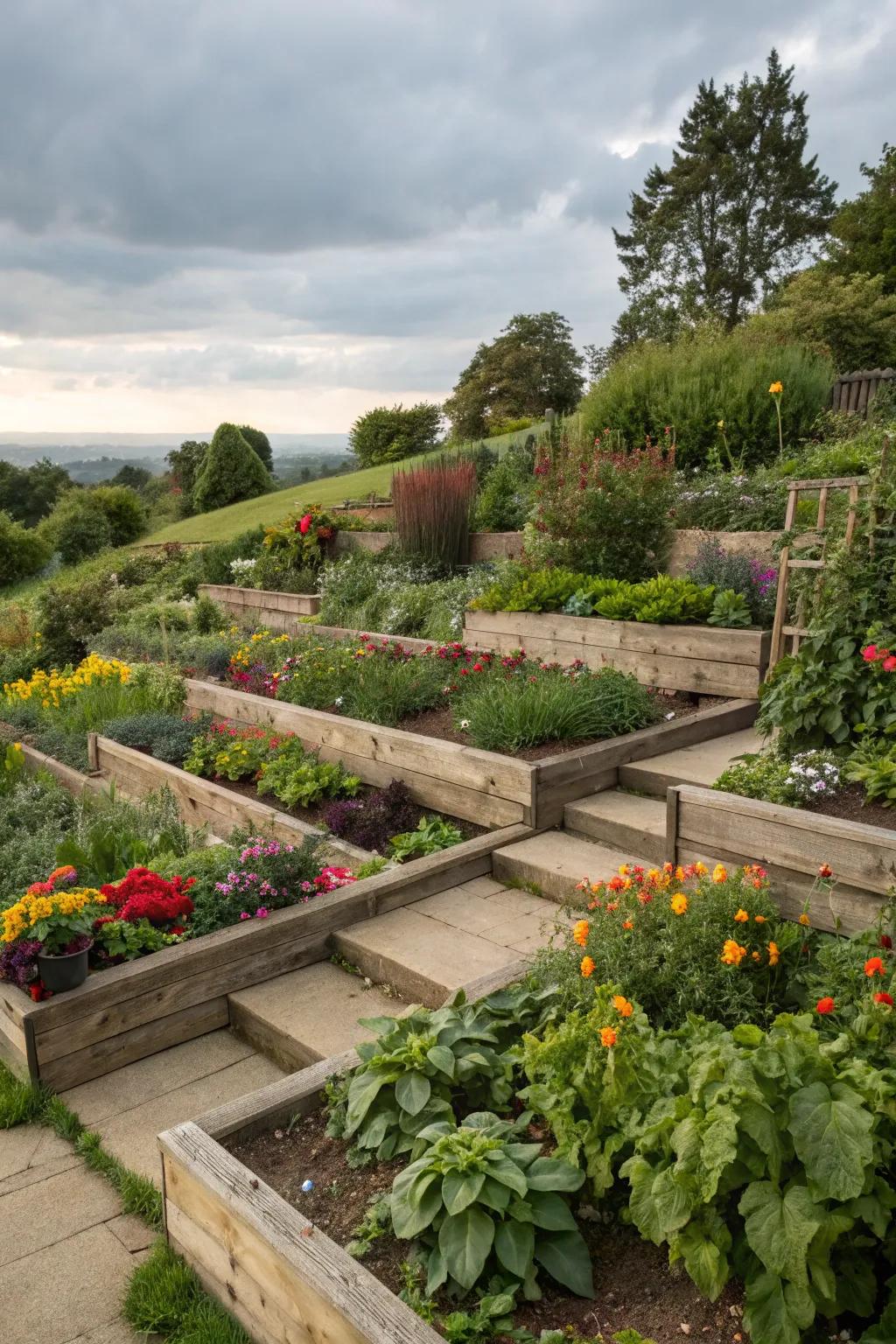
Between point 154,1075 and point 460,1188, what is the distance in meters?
1.58

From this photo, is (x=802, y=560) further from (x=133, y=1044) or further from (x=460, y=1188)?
(x=133, y=1044)

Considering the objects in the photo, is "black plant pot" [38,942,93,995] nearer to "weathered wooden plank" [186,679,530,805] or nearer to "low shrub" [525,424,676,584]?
"weathered wooden plank" [186,679,530,805]

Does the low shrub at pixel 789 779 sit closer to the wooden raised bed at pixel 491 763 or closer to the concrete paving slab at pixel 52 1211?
the wooden raised bed at pixel 491 763

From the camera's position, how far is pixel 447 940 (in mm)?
3420

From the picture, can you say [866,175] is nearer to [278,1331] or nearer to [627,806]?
[627,806]

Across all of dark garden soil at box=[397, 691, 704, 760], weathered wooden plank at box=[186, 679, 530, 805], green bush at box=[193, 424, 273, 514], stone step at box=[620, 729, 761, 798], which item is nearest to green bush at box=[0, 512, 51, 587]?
green bush at box=[193, 424, 273, 514]

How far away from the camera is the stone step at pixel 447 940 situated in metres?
3.16

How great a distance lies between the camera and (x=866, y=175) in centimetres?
2595

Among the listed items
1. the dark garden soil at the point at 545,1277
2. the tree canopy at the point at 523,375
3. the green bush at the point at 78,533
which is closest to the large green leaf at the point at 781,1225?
the dark garden soil at the point at 545,1277

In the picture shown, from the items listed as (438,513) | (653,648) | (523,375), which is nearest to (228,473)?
(523,375)

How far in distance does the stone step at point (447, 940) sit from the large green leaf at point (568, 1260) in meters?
0.99

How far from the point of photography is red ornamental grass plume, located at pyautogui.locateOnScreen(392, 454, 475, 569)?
8750 millimetres

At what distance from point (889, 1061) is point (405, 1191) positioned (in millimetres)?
1062

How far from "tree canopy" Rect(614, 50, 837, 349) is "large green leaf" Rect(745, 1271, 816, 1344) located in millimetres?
30166
